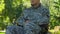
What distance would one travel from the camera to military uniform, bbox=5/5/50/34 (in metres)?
3.58

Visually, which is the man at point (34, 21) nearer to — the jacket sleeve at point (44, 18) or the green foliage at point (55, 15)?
the jacket sleeve at point (44, 18)

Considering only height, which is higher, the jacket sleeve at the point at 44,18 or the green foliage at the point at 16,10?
the jacket sleeve at the point at 44,18

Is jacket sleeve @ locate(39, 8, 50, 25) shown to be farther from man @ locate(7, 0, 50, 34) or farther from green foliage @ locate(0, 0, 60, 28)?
green foliage @ locate(0, 0, 60, 28)

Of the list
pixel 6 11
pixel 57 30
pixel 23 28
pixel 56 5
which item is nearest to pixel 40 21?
pixel 23 28

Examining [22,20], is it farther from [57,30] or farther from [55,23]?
[55,23]

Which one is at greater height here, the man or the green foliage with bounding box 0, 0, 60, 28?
the man

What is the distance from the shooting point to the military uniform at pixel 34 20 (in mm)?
3580

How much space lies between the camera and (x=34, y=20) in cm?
368

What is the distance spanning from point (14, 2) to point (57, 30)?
8.10 feet

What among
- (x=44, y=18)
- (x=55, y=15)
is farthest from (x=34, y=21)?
(x=55, y=15)

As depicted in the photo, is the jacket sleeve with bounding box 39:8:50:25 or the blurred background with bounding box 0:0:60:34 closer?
the jacket sleeve with bounding box 39:8:50:25

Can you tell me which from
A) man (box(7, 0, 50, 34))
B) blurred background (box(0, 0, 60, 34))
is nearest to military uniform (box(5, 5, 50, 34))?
man (box(7, 0, 50, 34))

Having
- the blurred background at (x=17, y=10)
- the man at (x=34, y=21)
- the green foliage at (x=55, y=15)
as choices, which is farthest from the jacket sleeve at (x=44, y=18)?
the green foliage at (x=55, y=15)

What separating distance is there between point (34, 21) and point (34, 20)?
3 centimetres
